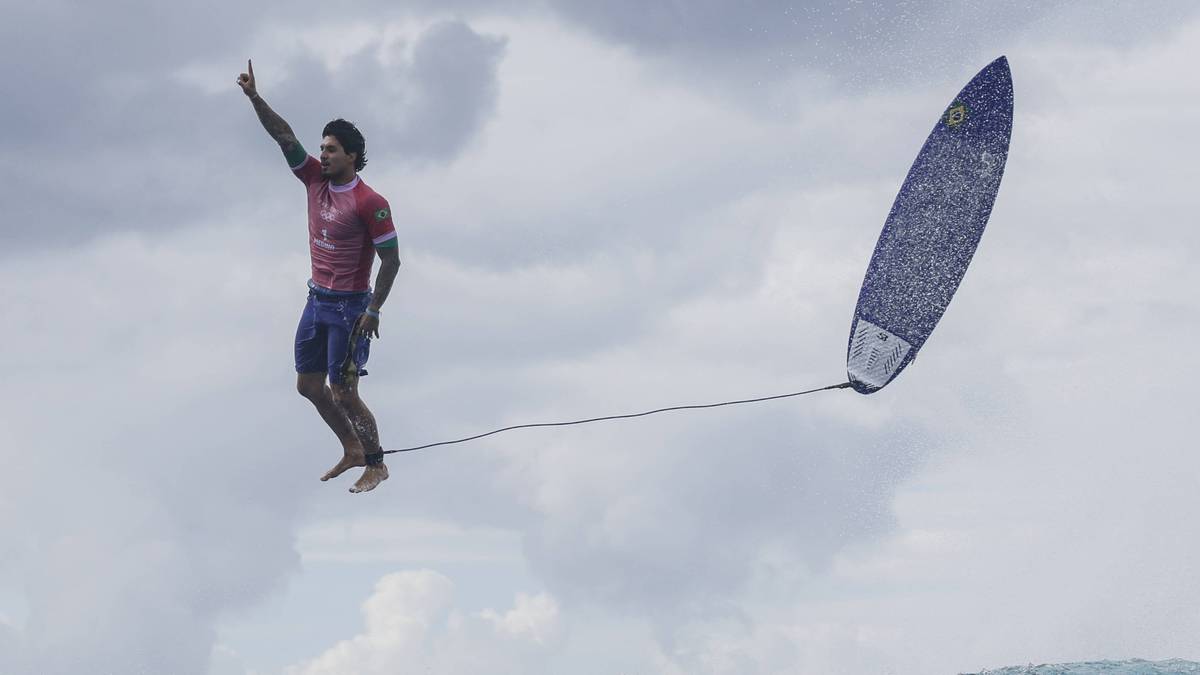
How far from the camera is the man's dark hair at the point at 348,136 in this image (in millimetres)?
13945

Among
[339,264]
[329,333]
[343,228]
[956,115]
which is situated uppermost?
[956,115]

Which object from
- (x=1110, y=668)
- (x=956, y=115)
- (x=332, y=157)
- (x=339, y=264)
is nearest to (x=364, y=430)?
(x=339, y=264)

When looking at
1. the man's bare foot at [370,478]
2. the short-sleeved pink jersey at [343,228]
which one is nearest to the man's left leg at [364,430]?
the man's bare foot at [370,478]

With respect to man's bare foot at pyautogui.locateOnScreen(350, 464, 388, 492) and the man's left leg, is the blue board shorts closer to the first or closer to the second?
the man's left leg

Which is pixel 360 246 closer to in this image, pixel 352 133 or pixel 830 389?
pixel 352 133

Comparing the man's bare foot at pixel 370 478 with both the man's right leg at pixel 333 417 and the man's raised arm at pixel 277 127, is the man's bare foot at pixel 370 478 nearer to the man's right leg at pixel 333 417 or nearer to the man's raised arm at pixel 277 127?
the man's right leg at pixel 333 417

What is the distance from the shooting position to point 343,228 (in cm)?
1379

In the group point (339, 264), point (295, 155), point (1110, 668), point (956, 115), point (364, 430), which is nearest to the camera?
point (339, 264)

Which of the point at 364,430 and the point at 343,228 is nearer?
the point at 343,228

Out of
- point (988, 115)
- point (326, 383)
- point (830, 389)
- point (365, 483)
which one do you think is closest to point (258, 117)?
point (326, 383)

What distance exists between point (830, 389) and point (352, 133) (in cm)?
676

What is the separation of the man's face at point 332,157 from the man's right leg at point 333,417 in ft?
8.36

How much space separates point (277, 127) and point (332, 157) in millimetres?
868

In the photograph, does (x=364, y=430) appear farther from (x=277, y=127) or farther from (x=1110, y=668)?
(x=1110, y=668)
